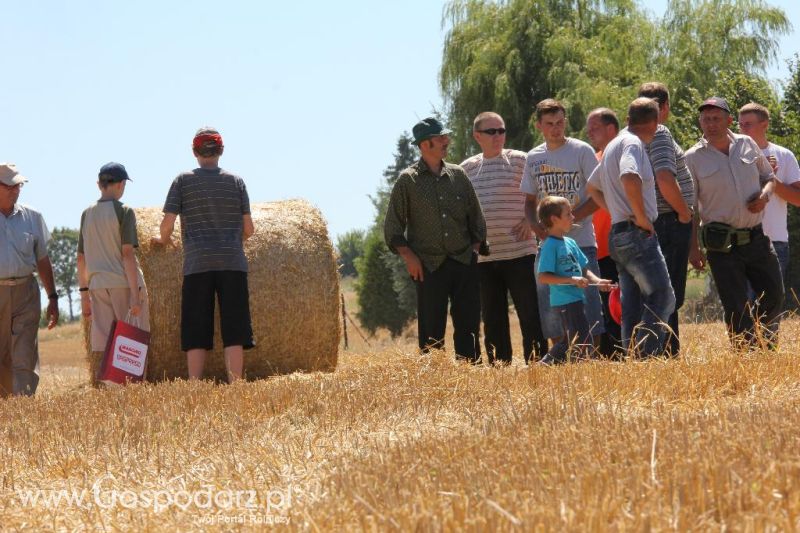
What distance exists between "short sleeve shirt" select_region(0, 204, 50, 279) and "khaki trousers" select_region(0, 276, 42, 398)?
0.15 meters

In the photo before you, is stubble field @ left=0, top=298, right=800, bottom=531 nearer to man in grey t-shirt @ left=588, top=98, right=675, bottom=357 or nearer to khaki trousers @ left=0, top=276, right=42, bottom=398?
man in grey t-shirt @ left=588, top=98, right=675, bottom=357

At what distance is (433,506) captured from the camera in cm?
340

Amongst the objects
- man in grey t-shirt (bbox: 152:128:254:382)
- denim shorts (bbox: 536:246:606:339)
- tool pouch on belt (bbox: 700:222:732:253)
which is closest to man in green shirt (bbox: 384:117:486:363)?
denim shorts (bbox: 536:246:606:339)

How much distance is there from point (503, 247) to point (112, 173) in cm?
301

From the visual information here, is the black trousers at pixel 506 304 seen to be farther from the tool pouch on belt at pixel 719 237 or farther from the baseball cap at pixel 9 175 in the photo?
the baseball cap at pixel 9 175

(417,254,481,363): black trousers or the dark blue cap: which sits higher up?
the dark blue cap

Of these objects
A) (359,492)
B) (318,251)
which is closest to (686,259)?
(318,251)

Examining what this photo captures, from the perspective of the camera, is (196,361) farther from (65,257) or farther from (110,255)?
(65,257)

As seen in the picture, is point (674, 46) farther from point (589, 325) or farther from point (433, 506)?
point (433, 506)

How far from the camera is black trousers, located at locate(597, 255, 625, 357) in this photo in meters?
8.63

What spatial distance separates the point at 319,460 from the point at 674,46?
28.3m

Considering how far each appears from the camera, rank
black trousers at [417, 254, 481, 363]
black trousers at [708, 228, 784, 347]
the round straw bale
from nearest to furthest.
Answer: black trousers at [708, 228, 784, 347] < black trousers at [417, 254, 481, 363] < the round straw bale

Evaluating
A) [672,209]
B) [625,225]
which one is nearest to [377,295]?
[672,209]

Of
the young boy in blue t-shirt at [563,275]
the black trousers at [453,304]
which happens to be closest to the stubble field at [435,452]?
the young boy in blue t-shirt at [563,275]
